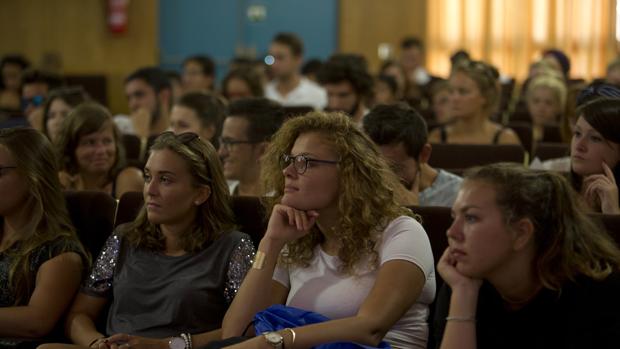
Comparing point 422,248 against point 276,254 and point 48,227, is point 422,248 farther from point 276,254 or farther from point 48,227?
point 48,227

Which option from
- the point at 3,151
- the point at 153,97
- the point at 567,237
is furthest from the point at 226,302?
the point at 153,97

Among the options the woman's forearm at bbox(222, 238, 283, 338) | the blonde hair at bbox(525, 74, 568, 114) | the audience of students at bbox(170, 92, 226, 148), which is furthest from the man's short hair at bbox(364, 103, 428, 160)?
the blonde hair at bbox(525, 74, 568, 114)

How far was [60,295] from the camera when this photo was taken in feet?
10.3

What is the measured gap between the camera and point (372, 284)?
2.73 meters

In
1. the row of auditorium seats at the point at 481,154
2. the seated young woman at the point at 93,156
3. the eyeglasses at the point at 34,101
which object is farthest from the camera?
the eyeglasses at the point at 34,101

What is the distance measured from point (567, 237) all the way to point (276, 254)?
870 mm

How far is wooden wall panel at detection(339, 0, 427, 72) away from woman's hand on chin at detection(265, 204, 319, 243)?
10.3 meters

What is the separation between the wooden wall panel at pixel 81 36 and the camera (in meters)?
12.6

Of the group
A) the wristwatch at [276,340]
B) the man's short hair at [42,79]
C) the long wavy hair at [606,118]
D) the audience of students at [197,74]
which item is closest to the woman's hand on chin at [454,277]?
the wristwatch at [276,340]

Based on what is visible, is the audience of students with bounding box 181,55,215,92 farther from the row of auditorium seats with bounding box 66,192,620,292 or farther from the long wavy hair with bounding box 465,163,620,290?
the long wavy hair with bounding box 465,163,620,290

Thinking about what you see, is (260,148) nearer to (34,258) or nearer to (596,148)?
(34,258)

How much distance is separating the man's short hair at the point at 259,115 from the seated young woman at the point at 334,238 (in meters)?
1.21

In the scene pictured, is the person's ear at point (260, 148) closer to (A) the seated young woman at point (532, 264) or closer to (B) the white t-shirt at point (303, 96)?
(A) the seated young woman at point (532, 264)

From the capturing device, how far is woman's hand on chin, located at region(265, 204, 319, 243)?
2779 mm
